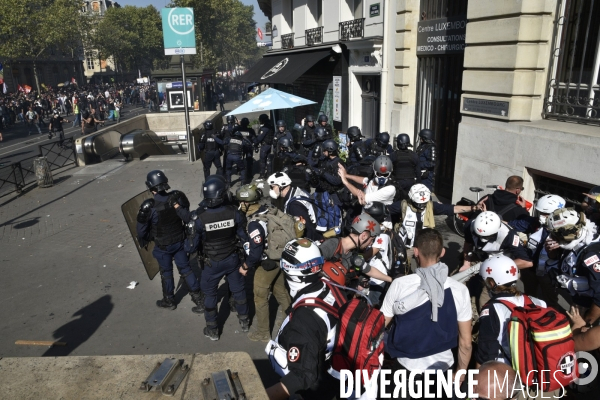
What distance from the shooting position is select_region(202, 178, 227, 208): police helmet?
506 centimetres

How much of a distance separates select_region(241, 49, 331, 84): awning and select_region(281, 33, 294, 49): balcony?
0.51 meters

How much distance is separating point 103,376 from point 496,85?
25.7 ft

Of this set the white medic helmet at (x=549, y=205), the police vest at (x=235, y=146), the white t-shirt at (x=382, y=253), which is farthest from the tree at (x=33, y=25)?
the white medic helmet at (x=549, y=205)

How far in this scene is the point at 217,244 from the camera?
5191 millimetres

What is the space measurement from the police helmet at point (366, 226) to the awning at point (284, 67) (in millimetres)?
11858

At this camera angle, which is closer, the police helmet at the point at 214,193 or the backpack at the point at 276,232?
the backpack at the point at 276,232

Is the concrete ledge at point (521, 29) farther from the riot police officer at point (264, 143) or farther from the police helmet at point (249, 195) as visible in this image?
the riot police officer at point (264, 143)

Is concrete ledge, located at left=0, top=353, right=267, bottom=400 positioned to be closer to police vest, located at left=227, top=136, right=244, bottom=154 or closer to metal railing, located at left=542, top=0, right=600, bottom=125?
metal railing, located at left=542, top=0, right=600, bottom=125

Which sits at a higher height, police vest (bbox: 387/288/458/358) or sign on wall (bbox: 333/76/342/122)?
sign on wall (bbox: 333/76/342/122)

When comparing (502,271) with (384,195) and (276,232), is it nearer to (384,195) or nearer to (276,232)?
(276,232)

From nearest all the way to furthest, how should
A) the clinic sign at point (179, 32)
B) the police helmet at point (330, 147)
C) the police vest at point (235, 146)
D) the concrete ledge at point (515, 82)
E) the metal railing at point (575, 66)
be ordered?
the metal railing at point (575, 66) < the concrete ledge at point (515, 82) < the police helmet at point (330, 147) < the police vest at point (235, 146) < the clinic sign at point (179, 32)

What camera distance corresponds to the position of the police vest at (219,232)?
5125 millimetres

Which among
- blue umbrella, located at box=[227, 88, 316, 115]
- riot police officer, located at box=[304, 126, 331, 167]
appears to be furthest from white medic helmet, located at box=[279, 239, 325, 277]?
blue umbrella, located at box=[227, 88, 316, 115]

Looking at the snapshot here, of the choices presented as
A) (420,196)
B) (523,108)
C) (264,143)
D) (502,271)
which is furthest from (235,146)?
(502,271)
